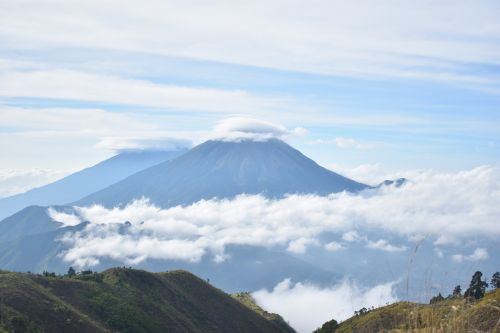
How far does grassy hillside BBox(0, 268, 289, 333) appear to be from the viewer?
5300 centimetres

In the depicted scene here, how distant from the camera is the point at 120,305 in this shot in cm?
6969

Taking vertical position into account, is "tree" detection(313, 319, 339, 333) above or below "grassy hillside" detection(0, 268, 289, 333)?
below

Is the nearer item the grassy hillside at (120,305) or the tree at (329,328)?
the grassy hillside at (120,305)

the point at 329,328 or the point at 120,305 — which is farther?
the point at 329,328

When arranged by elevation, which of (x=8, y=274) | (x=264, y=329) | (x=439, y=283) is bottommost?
(x=264, y=329)

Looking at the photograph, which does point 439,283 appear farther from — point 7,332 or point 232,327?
point 232,327

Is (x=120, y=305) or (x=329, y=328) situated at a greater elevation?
(x=120, y=305)

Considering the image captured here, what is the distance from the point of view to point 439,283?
895 centimetres

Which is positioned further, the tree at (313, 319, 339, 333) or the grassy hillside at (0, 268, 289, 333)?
the tree at (313, 319, 339, 333)

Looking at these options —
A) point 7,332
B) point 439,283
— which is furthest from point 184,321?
point 439,283

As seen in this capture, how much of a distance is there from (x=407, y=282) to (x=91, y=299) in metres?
65.9

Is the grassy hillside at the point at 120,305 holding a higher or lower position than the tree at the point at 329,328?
higher

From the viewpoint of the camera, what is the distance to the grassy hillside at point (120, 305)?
53000mm

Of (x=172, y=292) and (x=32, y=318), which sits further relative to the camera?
(x=172, y=292)
